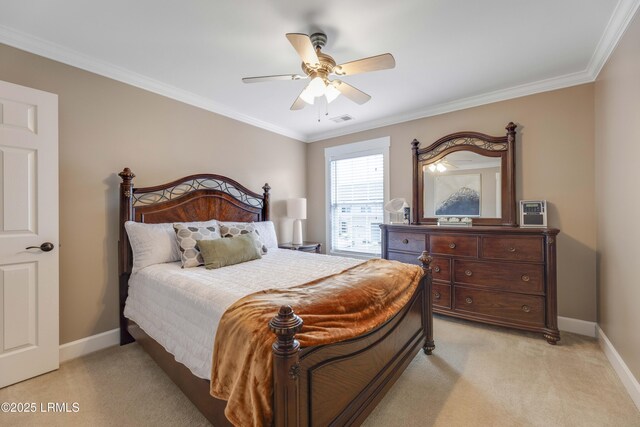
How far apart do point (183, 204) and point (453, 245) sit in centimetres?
301

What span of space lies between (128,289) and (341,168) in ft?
10.8

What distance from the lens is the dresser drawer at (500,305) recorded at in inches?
105

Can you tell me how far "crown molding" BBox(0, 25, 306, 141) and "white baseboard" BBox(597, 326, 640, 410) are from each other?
4.45m

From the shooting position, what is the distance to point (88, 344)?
248 centimetres

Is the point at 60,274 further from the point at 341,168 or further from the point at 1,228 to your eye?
the point at 341,168

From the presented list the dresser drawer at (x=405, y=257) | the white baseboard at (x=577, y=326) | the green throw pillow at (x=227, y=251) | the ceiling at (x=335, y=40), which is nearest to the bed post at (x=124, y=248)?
the green throw pillow at (x=227, y=251)

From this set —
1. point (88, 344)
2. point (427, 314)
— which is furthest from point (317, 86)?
point (88, 344)

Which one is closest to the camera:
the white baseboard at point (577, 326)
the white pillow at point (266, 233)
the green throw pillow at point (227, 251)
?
the green throw pillow at point (227, 251)

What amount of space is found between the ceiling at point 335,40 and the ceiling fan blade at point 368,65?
332mm

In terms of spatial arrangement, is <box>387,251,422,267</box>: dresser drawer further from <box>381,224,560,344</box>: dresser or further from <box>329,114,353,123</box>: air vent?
<box>329,114,353,123</box>: air vent

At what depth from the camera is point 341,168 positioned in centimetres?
464

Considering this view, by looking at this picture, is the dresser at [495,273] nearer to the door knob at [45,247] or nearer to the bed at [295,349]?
the bed at [295,349]

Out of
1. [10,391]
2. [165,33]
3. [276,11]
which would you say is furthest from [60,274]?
[276,11]

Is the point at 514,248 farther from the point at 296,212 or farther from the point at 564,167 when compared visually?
the point at 296,212
